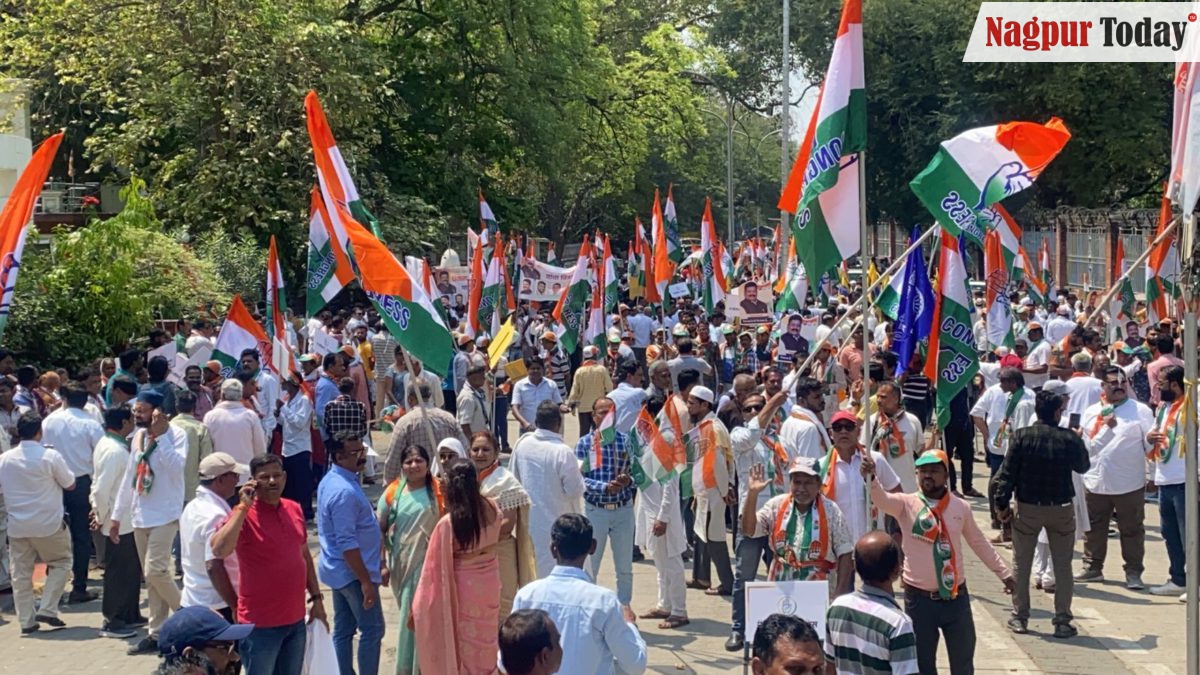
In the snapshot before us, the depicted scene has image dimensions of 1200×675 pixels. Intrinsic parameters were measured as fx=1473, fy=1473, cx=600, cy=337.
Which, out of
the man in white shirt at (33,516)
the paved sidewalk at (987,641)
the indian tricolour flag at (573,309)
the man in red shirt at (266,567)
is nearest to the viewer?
the man in red shirt at (266,567)

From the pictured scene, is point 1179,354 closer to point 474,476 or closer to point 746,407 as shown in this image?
point 746,407

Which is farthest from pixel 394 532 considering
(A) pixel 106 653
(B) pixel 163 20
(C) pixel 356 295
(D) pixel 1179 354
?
(C) pixel 356 295

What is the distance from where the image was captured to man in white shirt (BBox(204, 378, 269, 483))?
11.8m

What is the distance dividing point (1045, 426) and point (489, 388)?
8.11m

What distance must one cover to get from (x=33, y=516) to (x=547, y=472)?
3882 millimetres

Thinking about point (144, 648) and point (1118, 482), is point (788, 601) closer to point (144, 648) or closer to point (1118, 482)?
point (144, 648)

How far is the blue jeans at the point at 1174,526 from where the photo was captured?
441 inches

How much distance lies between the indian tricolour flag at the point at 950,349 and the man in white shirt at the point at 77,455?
6452mm

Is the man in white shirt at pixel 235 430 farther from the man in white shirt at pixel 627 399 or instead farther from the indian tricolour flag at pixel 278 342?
the man in white shirt at pixel 627 399

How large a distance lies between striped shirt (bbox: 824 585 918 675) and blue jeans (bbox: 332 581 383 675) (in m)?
3.04

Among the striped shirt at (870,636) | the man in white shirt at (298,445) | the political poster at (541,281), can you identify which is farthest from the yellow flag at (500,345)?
the striped shirt at (870,636)

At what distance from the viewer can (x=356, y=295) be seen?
3300cm

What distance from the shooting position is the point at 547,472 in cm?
902

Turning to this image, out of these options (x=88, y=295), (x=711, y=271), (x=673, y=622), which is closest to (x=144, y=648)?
(x=673, y=622)
